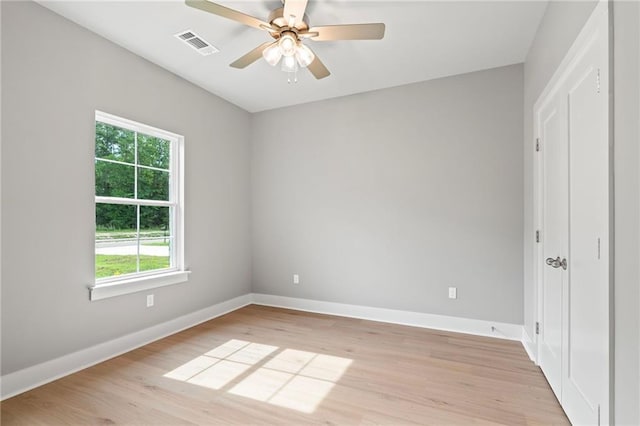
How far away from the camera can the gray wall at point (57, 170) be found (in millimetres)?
2174

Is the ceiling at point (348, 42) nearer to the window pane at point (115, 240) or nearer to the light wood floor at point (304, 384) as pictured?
the window pane at point (115, 240)

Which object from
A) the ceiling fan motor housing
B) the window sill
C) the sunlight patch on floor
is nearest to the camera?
the ceiling fan motor housing

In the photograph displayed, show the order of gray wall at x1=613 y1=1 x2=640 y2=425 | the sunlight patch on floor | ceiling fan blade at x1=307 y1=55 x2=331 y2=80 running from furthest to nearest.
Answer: ceiling fan blade at x1=307 y1=55 x2=331 y2=80
the sunlight patch on floor
gray wall at x1=613 y1=1 x2=640 y2=425

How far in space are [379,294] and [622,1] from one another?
3.18 m

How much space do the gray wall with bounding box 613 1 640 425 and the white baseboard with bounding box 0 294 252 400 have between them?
3.41 m

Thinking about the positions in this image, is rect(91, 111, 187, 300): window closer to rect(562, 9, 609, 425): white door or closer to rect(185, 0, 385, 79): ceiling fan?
rect(185, 0, 385, 79): ceiling fan

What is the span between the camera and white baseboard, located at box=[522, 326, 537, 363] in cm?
271

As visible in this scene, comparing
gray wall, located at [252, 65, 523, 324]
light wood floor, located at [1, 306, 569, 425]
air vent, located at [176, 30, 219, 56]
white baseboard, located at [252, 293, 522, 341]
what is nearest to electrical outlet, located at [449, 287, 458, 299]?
gray wall, located at [252, 65, 523, 324]

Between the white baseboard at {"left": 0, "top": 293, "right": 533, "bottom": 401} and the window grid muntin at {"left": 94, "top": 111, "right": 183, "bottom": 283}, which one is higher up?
the window grid muntin at {"left": 94, "top": 111, "right": 183, "bottom": 283}

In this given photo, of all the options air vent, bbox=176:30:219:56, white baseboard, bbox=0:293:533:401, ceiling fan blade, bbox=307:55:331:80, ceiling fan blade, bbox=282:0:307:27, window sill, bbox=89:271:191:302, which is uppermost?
air vent, bbox=176:30:219:56

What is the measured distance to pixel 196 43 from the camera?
9.20ft

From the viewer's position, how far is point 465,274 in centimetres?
342

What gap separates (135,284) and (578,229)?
3464 mm

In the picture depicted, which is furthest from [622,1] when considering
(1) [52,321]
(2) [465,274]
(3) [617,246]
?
(1) [52,321]
